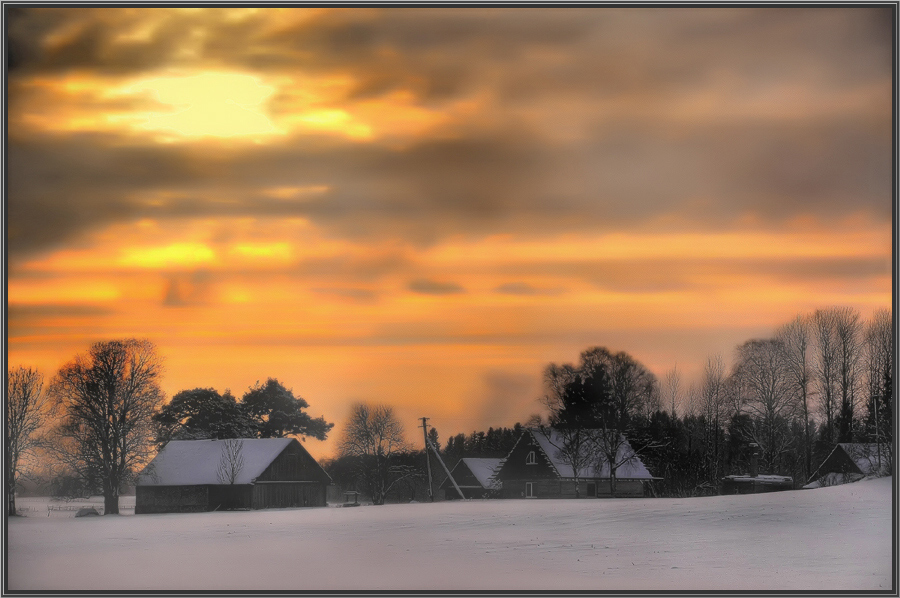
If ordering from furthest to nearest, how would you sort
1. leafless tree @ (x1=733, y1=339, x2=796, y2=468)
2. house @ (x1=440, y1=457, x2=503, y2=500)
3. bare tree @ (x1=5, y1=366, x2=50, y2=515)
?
house @ (x1=440, y1=457, x2=503, y2=500)
leafless tree @ (x1=733, y1=339, x2=796, y2=468)
bare tree @ (x1=5, y1=366, x2=50, y2=515)

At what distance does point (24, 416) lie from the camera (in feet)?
161

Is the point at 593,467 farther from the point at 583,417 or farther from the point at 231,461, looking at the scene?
the point at 231,461

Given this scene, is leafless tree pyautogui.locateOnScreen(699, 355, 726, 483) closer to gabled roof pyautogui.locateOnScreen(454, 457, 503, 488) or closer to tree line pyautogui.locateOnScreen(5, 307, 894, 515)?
tree line pyautogui.locateOnScreen(5, 307, 894, 515)

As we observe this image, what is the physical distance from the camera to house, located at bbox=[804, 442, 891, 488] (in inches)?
2068

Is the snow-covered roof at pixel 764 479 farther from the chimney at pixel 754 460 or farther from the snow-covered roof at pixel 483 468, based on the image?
the snow-covered roof at pixel 483 468

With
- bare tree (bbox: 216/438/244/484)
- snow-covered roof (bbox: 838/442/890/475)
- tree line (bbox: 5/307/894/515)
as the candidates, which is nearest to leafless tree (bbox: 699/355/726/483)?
tree line (bbox: 5/307/894/515)

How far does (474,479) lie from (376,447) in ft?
30.7

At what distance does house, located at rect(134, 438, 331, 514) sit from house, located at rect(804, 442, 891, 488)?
1233 inches

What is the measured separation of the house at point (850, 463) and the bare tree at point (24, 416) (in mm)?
42765

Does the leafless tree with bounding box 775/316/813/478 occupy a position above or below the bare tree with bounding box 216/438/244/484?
above

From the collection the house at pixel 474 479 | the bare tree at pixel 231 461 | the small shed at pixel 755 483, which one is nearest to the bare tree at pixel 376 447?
the house at pixel 474 479

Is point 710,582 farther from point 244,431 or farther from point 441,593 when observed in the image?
point 244,431

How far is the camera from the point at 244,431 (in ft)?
220

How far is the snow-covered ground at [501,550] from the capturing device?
26875 mm
